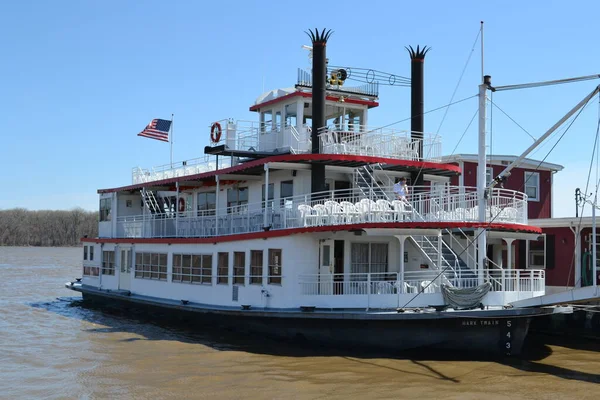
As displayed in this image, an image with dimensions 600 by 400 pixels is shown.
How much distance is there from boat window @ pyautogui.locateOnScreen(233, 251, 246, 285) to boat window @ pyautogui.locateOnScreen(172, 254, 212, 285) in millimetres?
1569

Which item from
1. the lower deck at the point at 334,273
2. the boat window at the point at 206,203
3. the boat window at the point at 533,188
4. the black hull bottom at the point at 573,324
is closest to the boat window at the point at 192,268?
the lower deck at the point at 334,273

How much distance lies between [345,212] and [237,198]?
22.6 ft

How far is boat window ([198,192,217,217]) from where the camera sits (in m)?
26.0

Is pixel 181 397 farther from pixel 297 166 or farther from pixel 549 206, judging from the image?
pixel 549 206

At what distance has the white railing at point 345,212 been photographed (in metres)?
18.1

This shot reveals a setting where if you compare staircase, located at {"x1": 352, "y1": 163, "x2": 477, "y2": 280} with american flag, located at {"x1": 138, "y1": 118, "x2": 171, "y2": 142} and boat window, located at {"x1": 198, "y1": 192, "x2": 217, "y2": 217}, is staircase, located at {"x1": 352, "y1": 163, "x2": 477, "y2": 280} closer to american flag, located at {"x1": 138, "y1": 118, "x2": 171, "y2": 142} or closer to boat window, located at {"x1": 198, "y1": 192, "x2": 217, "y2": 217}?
boat window, located at {"x1": 198, "y1": 192, "x2": 217, "y2": 217}

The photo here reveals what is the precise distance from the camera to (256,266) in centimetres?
→ 2055

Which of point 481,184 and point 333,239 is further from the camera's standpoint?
point 333,239

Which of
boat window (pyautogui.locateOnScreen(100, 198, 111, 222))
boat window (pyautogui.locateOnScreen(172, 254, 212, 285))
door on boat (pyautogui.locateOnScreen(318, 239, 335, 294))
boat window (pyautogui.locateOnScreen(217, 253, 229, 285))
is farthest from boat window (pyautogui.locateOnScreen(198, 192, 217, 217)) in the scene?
door on boat (pyautogui.locateOnScreen(318, 239, 335, 294))

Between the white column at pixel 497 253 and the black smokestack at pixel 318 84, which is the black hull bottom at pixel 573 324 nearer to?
the white column at pixel 497 253

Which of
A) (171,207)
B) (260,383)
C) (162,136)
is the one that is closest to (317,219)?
(260,383)

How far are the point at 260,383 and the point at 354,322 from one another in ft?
11.5

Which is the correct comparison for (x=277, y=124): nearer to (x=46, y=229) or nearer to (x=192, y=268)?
(x=192, y=268)

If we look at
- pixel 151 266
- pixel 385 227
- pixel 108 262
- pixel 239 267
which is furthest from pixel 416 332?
pixel 108 262
